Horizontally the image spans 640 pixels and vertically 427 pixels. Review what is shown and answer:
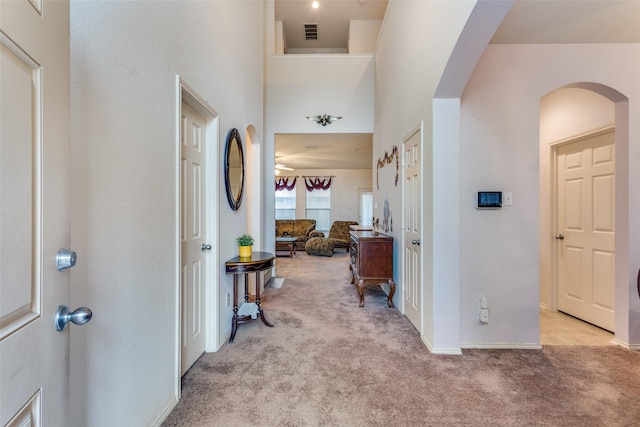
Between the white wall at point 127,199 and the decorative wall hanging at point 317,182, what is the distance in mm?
7299

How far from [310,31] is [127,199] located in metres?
6.31

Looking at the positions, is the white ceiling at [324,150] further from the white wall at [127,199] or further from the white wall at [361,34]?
the white wall at [127,199]

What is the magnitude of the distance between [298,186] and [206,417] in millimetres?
8057

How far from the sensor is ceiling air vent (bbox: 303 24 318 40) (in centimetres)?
596

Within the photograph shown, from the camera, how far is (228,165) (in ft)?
8.16

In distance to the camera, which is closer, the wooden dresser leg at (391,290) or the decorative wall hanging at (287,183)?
the wooden dresser leg at (391,290)

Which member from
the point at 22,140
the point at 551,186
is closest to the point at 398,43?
the point at 551,186

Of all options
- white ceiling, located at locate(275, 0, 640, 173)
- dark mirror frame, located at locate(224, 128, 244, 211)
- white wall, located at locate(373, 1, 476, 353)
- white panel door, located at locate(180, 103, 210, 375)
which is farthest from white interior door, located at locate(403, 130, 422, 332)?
white panel door, located at locate(180, 103, 210, 375)

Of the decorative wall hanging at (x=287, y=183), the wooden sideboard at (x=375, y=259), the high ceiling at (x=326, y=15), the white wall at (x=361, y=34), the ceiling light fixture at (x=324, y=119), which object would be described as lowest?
the wooden sideboard at (x=375, y=259)

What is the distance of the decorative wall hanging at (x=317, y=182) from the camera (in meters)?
9.24

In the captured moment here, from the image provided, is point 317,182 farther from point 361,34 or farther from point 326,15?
point 326,15

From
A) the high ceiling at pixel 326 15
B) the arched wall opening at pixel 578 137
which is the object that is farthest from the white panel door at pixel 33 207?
the high ceiling at pixel 326 15

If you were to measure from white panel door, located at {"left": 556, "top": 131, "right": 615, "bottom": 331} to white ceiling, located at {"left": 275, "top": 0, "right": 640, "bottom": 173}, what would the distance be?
103 cm

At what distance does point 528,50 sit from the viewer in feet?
7.80
